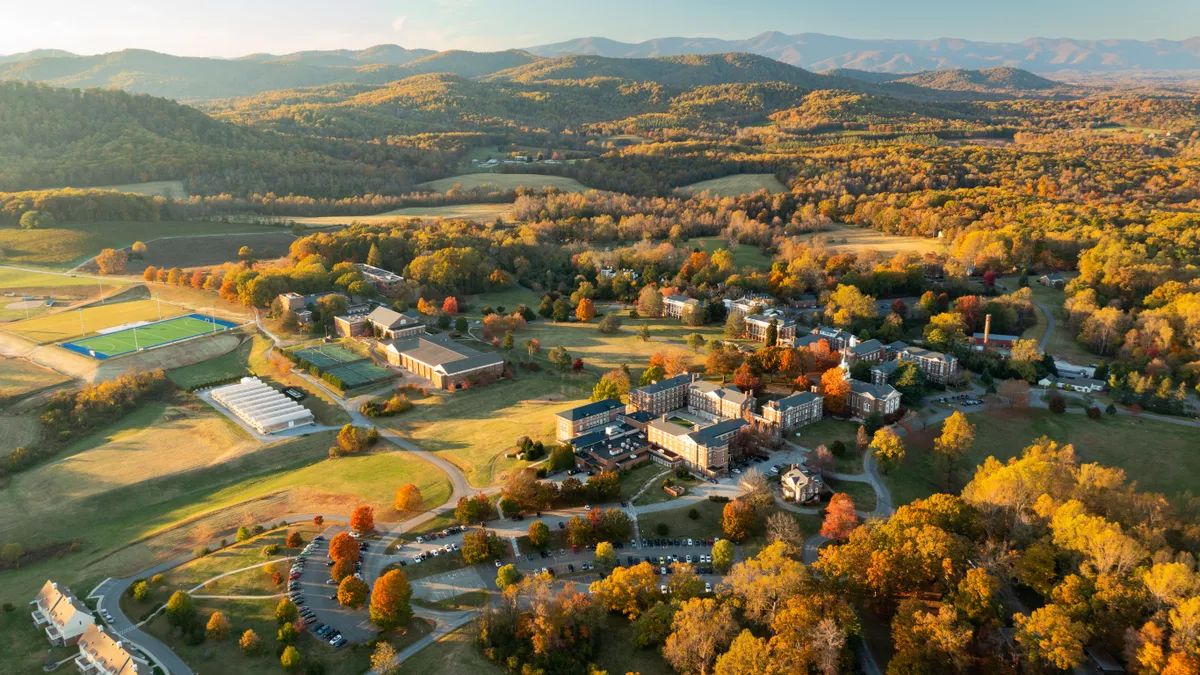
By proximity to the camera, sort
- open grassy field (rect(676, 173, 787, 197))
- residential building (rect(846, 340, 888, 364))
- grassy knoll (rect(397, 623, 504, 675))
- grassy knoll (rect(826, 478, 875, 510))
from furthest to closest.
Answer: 1. open grassy field (rect(676, 173, 787, 197))
2. residential building (rect(846, 340, 888, 364))
3. grassy knoll (rect(826, 478, 875, 510))
4. grassy knoll (rect(397, 623, 504, 675))

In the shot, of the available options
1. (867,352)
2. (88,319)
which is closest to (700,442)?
(867,352)

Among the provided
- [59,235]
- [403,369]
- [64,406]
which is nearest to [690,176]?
[403,369]

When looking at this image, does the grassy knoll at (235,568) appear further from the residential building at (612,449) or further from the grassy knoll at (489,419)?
the residential building at (612,449)

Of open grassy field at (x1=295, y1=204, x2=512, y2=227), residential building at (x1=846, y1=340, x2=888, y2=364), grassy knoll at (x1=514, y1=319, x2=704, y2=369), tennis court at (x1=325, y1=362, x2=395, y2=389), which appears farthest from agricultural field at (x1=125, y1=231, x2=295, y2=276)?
residential building at (x1=846, y1=340, x2=888, y2=364)

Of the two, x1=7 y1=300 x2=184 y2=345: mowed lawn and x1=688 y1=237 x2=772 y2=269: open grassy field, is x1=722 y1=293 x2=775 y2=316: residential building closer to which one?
x1=688 y1=237 x2=772 y2=269: open grassy field

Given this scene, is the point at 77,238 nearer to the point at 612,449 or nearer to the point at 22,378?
the point at 22,378

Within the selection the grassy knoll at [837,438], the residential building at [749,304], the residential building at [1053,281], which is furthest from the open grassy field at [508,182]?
the grassy knoll at [837,438]

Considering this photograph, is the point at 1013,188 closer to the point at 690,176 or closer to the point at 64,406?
the point at 690,176
